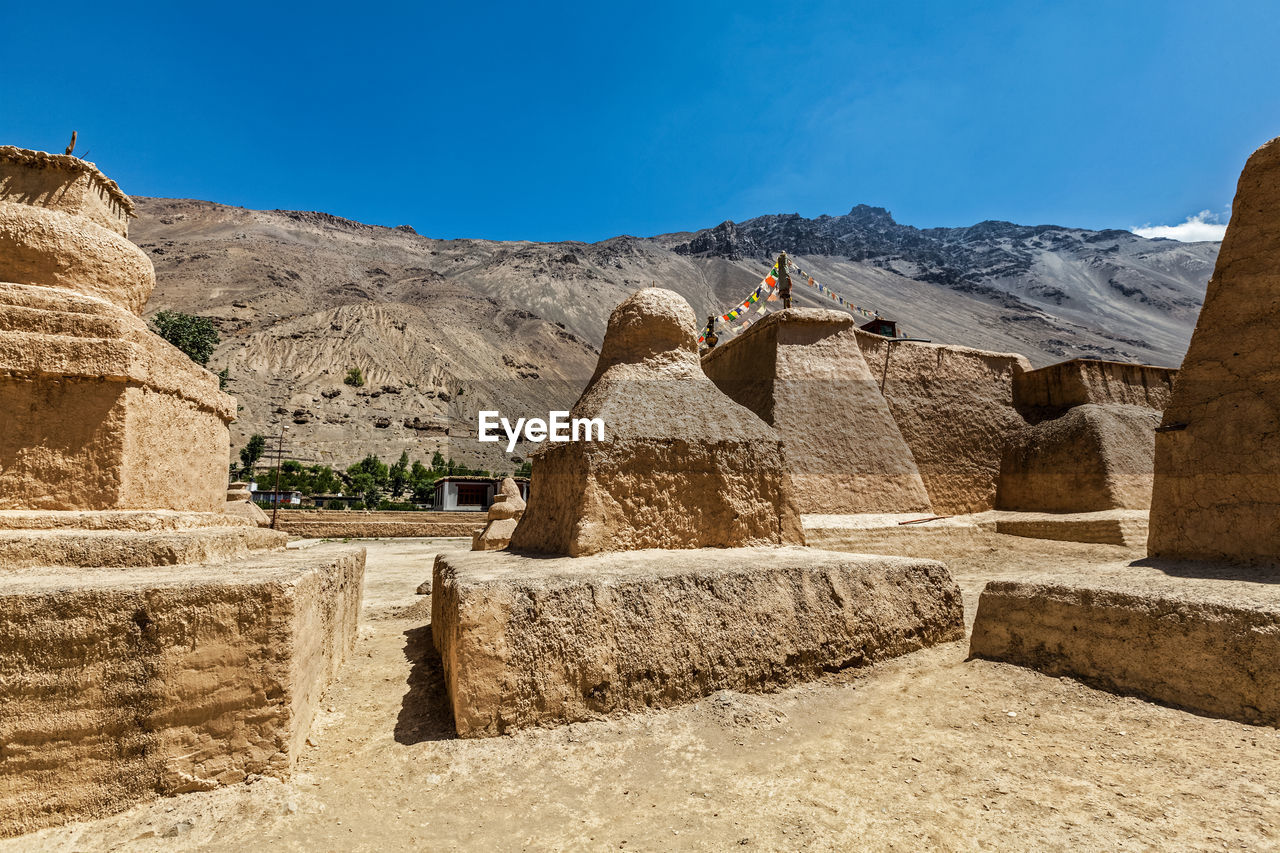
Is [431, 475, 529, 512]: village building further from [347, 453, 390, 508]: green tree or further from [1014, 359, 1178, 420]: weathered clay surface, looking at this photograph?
[1014, 359, 1178, 420]: weathered clay surface

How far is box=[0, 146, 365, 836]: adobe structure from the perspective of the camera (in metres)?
2.17

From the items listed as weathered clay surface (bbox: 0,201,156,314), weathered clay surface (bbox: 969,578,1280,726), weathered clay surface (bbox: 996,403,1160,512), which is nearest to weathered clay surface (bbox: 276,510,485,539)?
weathered clay surface (bbox: 0,201,156,314)

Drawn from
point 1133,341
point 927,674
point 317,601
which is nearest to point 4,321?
point 317,601

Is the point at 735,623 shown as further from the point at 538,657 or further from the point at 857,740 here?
the point at 538,657

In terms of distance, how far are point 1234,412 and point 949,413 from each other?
921cm

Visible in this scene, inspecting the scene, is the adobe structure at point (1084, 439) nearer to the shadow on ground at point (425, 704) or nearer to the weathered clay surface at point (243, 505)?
the shadow on ground at point (425, 704)

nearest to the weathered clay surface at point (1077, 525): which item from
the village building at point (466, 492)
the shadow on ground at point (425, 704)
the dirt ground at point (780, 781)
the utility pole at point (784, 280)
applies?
the utility pole at point (784, 280)

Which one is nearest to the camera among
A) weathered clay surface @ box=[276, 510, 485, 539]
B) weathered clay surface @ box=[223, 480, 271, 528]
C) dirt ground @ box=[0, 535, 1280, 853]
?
dirt ground @ box=[0, 535, 1280, 853]

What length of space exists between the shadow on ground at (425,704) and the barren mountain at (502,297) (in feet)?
133

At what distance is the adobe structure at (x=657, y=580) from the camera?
2.98 metres

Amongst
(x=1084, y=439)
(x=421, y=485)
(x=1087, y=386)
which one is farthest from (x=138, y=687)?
(x=421, y=485)

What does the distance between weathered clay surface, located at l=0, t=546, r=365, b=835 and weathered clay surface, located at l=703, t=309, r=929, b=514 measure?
30.1ft

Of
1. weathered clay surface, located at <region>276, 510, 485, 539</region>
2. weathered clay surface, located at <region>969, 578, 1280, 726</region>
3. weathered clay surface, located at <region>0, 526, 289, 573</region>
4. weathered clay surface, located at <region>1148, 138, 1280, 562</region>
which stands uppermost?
weathered clay surface, located at <region>1148, 138, 1280, 562</region>

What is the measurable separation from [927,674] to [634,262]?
296ft
